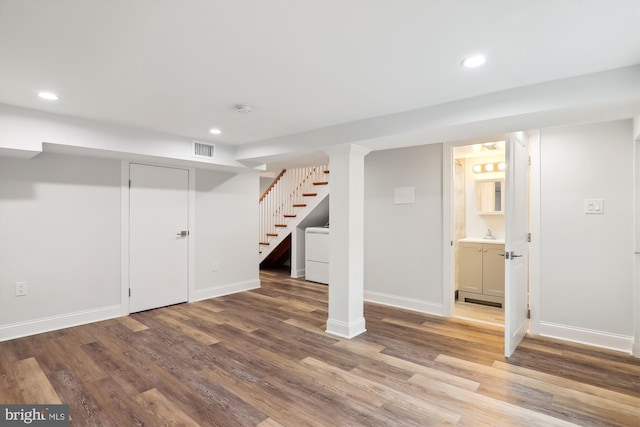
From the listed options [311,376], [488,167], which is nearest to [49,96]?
[311,376]

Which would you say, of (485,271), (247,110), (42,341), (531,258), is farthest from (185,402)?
(485,271)

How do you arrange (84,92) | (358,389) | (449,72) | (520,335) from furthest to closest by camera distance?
1. (520,335)
2. (84,92)
3. (358,389)
4. (449,72)

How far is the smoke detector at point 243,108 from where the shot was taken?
2886mm

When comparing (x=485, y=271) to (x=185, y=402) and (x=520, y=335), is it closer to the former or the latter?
(x=520, y=335)

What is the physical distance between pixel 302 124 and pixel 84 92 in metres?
1.89

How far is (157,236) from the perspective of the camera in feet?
14.4

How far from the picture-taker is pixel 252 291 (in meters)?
5.29

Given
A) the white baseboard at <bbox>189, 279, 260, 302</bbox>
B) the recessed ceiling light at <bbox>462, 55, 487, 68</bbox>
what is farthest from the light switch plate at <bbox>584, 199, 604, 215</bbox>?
the white baseboard at <bbox>189, 279, 260, 302</bbox>

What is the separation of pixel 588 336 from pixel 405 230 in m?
2.09

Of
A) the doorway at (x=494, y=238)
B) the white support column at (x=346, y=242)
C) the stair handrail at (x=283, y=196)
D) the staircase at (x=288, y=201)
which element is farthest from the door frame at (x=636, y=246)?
→ the stair handrail at (x=283, y=196)

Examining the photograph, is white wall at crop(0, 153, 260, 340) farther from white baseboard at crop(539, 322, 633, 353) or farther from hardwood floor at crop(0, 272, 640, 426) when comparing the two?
white baseboard at crop(539, 322, 633, 353)

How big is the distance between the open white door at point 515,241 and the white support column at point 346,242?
1377 millimetres

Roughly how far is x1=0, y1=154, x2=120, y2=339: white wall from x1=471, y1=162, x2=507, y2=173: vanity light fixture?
5072mm

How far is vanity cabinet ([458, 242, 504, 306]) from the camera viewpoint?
446cm
